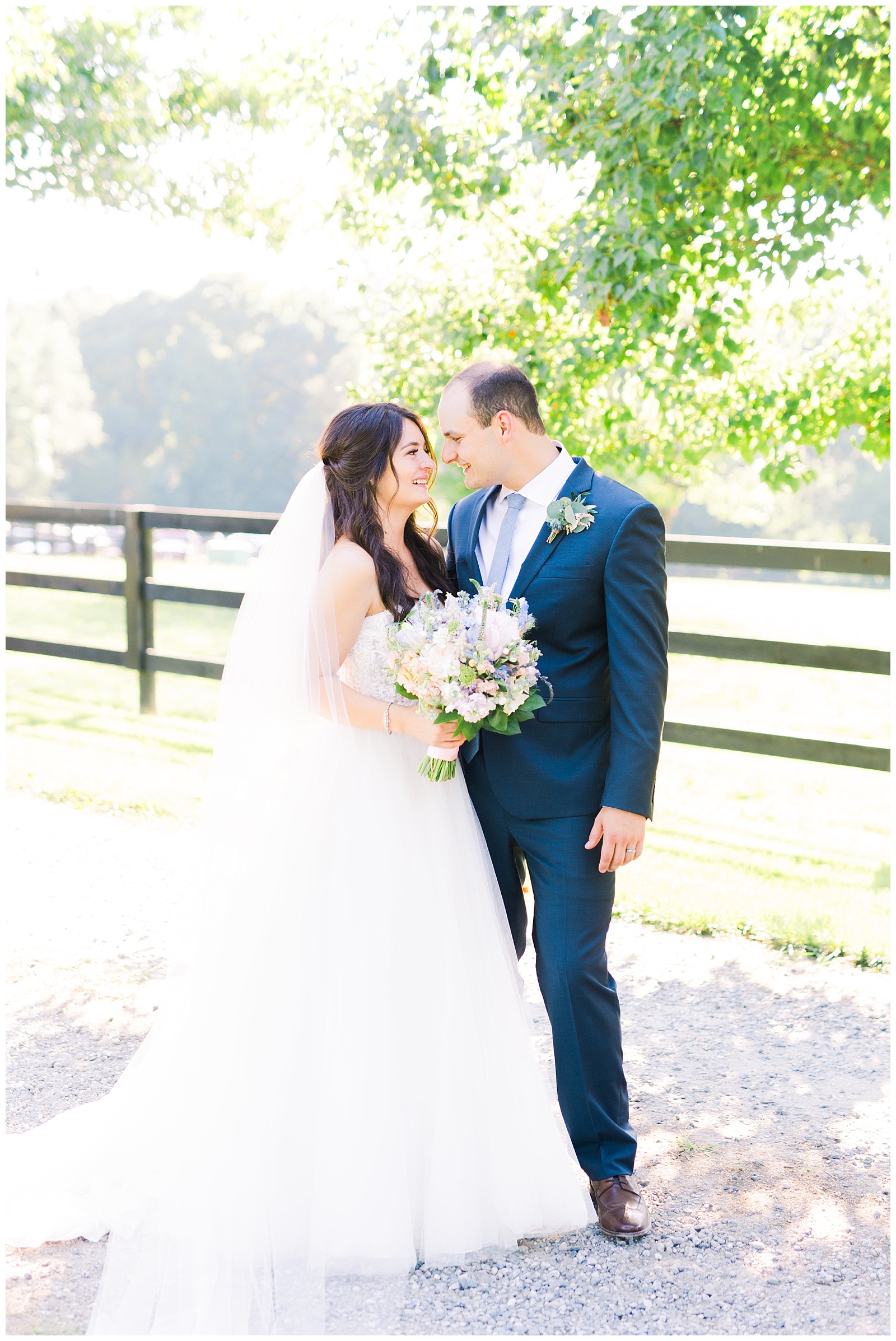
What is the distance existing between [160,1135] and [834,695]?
1374cm

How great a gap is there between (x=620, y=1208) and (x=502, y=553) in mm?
1807

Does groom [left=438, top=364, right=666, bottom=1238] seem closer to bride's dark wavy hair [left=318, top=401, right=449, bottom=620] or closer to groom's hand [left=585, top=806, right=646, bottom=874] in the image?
groom's hand [left=585, top=806, right=646, bottom=874]

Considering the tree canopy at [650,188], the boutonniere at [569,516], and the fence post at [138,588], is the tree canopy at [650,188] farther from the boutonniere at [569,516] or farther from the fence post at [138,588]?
the fence post at [138,588]

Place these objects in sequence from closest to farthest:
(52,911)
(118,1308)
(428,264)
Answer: (118,1308)
(52,911)
(428,264)

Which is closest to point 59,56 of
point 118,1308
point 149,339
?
point 118,1308

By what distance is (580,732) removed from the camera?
3059 millimetres

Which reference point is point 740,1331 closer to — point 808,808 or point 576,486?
point 576,486

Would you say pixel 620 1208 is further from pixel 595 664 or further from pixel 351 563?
pixel 351 563

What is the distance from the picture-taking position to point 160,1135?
9.80 ft

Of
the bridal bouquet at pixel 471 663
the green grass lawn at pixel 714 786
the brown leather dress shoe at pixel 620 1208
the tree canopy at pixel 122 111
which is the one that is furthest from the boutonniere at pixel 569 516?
the tree canopy at pixel 122 111

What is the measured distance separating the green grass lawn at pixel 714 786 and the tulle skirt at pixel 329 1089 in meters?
2.53

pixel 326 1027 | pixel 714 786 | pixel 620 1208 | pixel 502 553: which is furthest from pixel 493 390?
pixel 714 786

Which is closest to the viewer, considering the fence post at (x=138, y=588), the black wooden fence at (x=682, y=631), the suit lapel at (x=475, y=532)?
the suit lapel at (x=475, y=532)

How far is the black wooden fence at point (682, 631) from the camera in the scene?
20.4 ft
